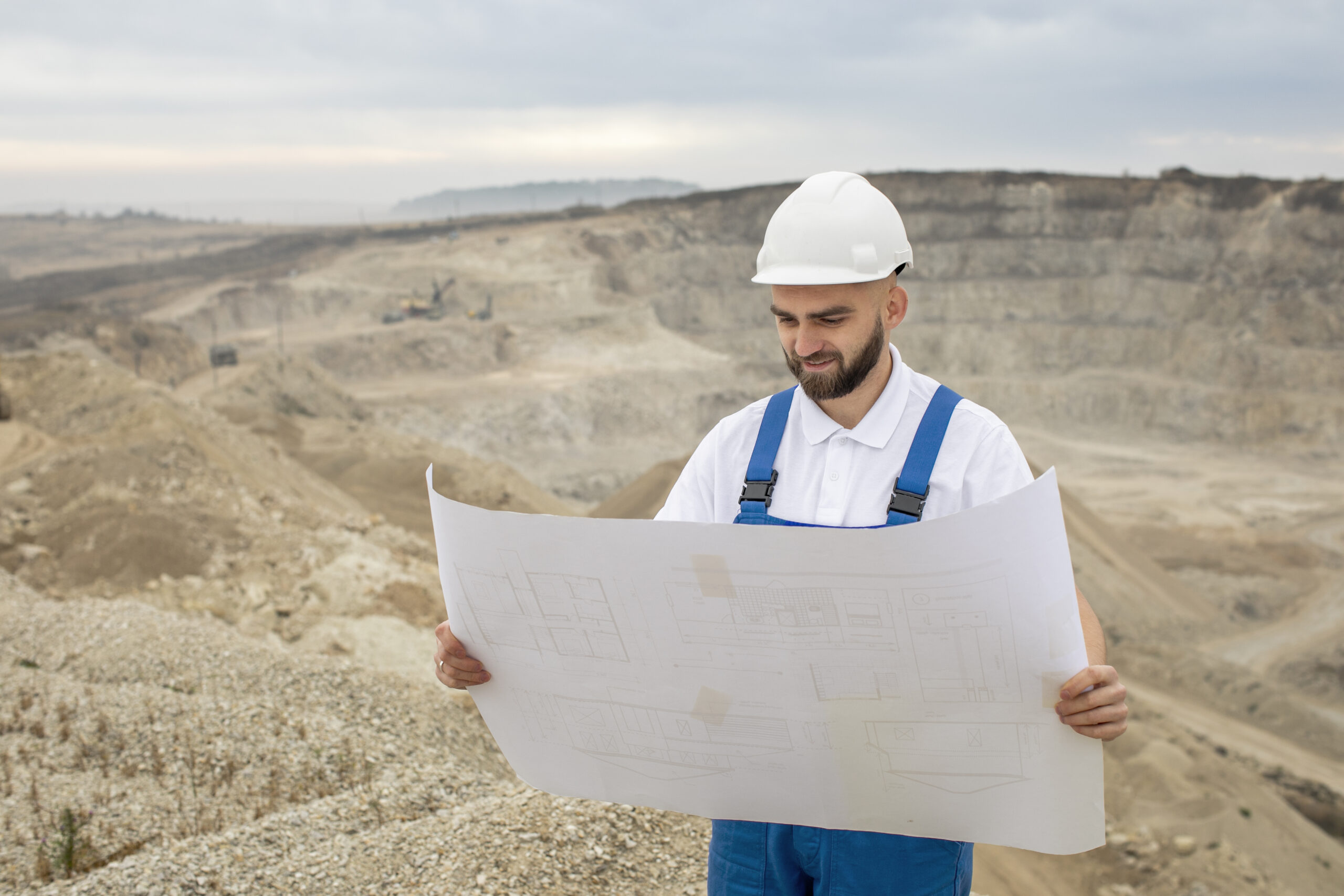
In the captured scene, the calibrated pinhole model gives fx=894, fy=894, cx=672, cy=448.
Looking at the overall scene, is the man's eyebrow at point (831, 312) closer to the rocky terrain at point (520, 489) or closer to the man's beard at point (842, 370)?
the man's beard at point (842, 370)

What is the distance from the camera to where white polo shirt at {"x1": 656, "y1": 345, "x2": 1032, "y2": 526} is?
1.92 m

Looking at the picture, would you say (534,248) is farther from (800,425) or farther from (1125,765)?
(800,425)

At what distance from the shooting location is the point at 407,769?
489cm

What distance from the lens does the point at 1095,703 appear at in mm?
1678

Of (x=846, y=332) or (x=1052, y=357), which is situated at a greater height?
(x=846, y=332)

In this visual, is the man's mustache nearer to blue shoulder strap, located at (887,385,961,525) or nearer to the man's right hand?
blue shoulder strap, located at (887,385,961,525)

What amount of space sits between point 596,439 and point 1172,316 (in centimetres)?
3080

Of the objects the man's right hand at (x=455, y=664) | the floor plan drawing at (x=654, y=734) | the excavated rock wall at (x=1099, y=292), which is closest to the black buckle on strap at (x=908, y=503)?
the floor plan drawing at (x=654, y=734)

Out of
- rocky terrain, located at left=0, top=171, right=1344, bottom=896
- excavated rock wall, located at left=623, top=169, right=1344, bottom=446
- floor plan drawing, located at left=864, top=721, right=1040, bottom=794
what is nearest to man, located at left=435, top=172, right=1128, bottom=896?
floor plan drawing, located at left=864, top=721, right=1040, bottom=794

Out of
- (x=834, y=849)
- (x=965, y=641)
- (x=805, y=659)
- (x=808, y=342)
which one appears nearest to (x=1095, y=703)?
(x=965, y=641)

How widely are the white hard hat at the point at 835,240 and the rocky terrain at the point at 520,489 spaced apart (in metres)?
2.62

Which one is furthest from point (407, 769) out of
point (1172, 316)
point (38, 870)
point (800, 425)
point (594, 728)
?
point (1172, 316)

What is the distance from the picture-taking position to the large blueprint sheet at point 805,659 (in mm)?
1686

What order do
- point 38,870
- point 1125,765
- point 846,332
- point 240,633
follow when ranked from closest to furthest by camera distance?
point 846,332, point 38,870, point 240,633, point 1125,765
